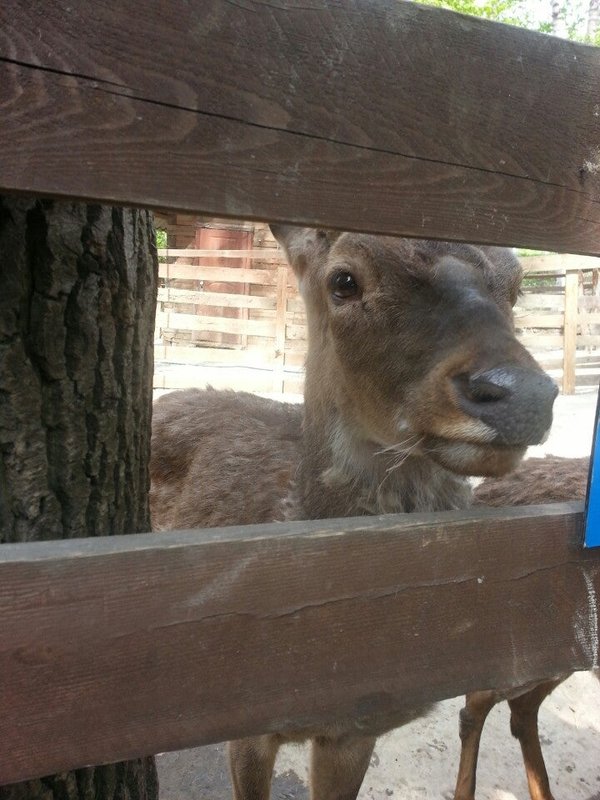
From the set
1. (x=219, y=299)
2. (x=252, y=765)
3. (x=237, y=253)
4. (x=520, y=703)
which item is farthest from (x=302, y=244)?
(x=237, y=253)

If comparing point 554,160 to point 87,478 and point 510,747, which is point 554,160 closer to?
point 87,478

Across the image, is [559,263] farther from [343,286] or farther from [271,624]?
[271,624]

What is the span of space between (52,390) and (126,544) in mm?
867

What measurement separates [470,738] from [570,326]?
1044 cm

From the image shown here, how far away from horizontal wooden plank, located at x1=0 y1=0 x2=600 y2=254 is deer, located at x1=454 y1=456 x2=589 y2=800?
105 inches

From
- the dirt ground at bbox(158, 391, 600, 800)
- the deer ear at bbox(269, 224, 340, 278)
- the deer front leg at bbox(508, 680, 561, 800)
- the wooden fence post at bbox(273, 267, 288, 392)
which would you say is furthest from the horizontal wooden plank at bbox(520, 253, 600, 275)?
the deer ear at bbox(269, 224, 340, 278)

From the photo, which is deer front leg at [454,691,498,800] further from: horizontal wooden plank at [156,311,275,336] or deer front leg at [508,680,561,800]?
horizontal wooden plank at [156,311,275,336]

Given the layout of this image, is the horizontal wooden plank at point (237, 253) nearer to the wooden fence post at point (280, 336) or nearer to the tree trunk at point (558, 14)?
the wooden fence post at point (280, 336)

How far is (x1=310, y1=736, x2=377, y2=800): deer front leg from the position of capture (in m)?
3.14

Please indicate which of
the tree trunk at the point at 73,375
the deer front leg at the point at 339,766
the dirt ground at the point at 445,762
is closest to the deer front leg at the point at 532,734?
the dirt ground at the point at 445,762

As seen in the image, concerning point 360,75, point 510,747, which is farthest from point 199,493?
point 360,75

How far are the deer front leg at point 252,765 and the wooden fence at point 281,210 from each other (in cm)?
210

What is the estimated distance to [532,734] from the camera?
4.02 m

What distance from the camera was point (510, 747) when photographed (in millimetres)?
4625
